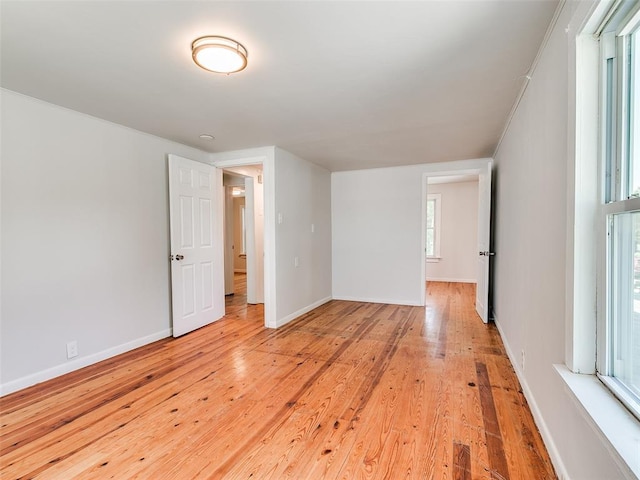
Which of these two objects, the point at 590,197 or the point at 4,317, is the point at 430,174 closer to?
the point at 590,197

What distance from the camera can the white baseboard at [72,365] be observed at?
2.31 meters

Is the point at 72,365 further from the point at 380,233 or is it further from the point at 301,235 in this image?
the point at 380,233

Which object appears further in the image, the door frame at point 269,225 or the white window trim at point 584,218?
the door frame at point 269,225

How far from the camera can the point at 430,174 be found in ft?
15.5

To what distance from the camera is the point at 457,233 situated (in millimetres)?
7148

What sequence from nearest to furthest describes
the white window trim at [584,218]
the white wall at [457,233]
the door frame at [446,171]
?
the white window trim at [584,218]
the door frame at [446,171]
the white wall at [457,233]

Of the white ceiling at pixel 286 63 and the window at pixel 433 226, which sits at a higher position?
the white ceiling at pixel 286 63

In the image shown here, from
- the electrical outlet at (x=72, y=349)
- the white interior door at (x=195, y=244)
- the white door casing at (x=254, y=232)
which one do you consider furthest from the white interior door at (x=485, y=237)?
the electrical outlet at (x=72, y=349)

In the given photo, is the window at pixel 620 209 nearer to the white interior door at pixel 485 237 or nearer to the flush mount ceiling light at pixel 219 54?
the flush mount ceiling light at pixel 219 54

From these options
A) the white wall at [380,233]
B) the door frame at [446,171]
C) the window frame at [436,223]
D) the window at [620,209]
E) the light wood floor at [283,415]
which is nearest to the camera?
the window at [620,209]

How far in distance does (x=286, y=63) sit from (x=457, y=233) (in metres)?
6.33

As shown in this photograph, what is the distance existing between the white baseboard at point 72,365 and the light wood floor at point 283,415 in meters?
0.07

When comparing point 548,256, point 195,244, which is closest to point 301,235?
point 195,244

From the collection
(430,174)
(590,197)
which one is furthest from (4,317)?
(430,174)
